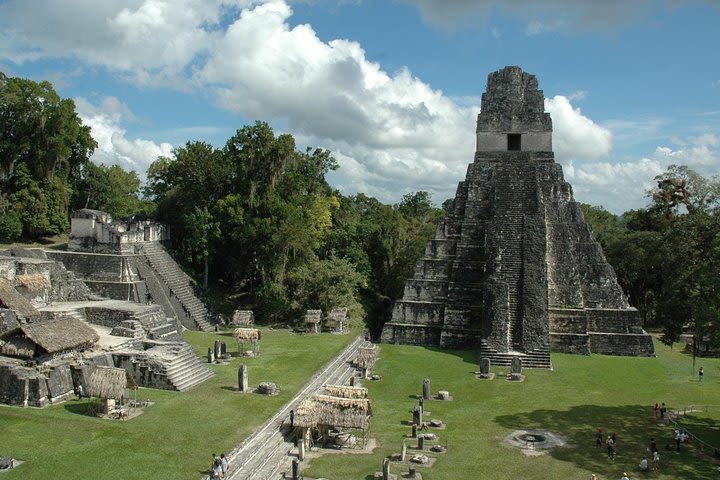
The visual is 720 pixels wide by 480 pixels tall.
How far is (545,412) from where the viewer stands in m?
20.2

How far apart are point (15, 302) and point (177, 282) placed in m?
12.1

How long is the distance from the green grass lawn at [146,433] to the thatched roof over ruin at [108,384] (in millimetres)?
773

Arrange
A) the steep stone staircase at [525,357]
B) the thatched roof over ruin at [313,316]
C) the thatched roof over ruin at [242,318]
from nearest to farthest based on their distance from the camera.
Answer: the steep stone staircase at [525,357], the thatched roof over ruin at [242,318], the thatched roof over ruin at [313,316]

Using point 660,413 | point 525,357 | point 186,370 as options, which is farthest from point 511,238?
point 186,370

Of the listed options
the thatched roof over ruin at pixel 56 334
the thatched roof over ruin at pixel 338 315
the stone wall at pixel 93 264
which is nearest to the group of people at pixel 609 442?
the thatched roof over ruin at pixel 56 334

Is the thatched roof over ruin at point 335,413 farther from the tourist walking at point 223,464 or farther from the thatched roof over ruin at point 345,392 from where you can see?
the tourist walking at point 223,464

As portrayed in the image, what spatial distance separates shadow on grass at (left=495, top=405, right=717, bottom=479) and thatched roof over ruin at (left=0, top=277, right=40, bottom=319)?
747 inches

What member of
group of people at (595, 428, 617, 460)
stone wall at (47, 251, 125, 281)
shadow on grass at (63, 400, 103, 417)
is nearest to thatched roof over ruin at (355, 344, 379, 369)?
group of people at (595, 428, 617, 460)

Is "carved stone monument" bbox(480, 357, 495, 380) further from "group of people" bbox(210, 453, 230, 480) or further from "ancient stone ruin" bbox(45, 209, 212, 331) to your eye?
"ancient stone ruin" bbox(45, 209, 212, 331)

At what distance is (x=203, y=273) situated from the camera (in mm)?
41000

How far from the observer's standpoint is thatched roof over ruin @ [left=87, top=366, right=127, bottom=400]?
18.2 m

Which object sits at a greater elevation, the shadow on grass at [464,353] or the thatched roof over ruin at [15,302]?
the thatched roof over ruin at [15,302]

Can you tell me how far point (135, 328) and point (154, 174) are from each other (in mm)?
35983

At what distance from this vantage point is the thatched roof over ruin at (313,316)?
1319 inches
